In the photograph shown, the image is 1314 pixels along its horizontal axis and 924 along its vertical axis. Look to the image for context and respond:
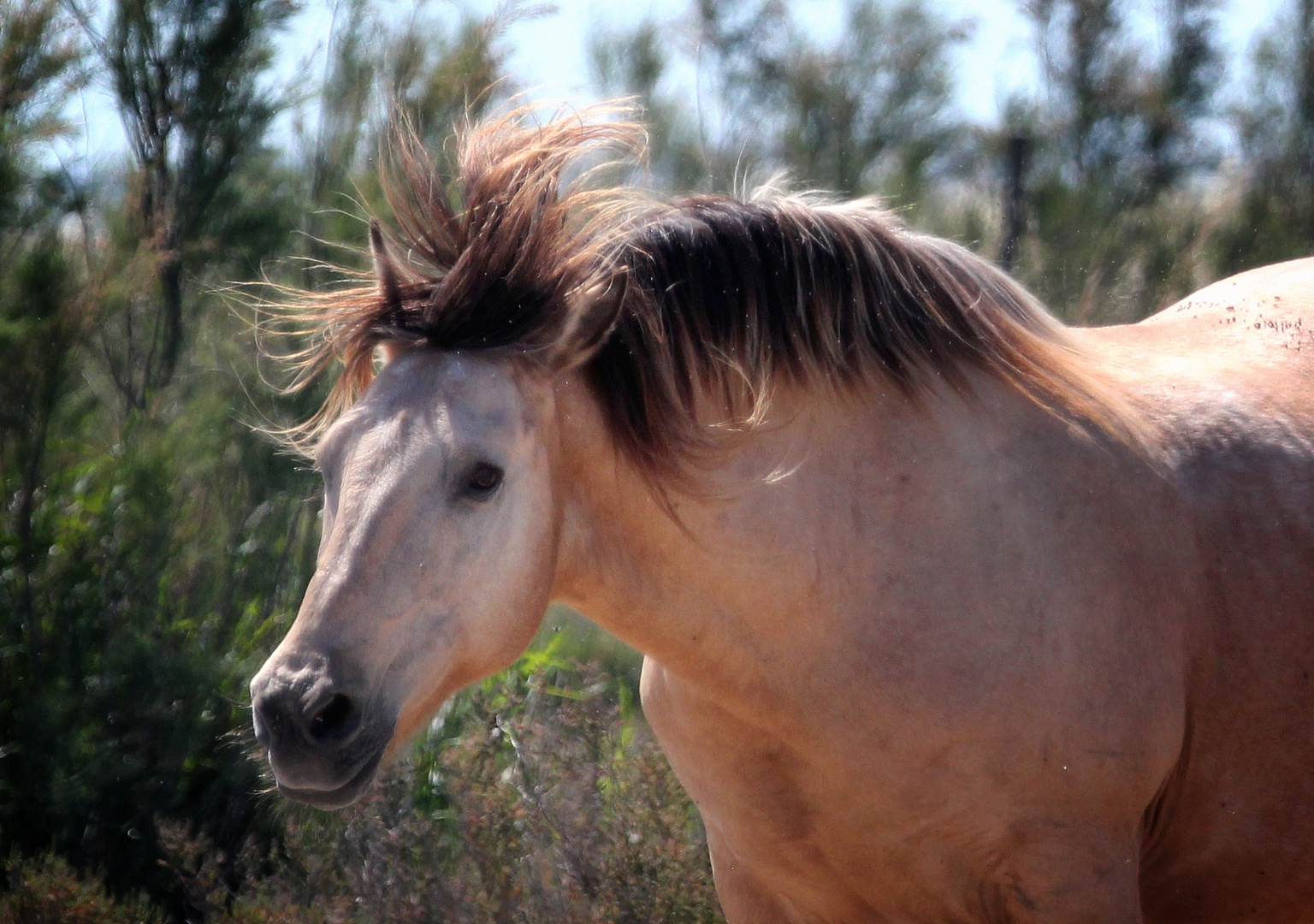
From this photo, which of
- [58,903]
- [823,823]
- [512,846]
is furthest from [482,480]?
[58,903]

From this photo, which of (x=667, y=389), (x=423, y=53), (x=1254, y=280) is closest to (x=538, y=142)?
(x=667, y=389)

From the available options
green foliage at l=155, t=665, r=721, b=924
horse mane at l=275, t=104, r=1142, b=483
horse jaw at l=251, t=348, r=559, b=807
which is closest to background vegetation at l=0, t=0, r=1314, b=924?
green foliage at l=155, t=665, r=721, b=924

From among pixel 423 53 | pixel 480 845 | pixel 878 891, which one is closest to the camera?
pixel 878 891

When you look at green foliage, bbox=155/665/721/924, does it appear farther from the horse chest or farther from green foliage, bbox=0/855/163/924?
the horse chest

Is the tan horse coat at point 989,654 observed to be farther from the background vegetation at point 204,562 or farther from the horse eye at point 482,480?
the background vegetation at point 204,562

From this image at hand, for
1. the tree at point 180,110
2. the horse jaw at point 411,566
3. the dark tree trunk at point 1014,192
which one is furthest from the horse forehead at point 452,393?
the dark tree trunk at point 1014,192

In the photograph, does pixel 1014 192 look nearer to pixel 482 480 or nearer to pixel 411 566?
pixel 482 480

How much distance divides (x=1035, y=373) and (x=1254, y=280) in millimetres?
1106

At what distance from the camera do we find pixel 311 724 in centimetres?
183

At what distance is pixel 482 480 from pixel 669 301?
47 centimetres

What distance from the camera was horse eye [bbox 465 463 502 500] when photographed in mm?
1978

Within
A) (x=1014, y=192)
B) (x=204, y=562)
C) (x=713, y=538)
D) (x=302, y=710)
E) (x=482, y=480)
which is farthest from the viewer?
(x=1014, y=192)

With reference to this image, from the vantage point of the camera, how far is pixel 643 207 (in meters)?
2.35

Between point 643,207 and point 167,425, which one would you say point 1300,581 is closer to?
point 643,207
